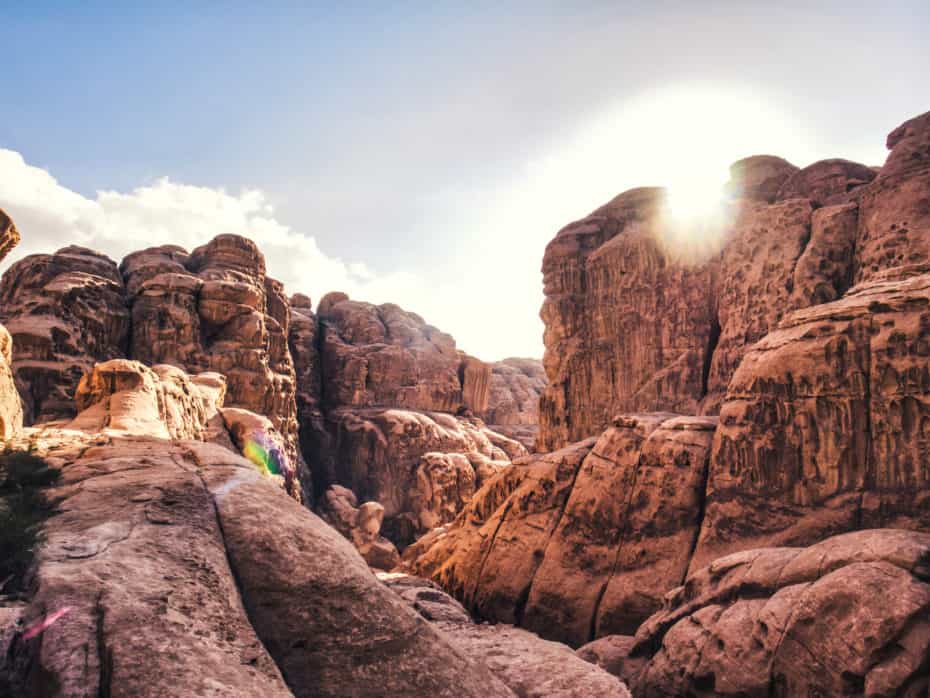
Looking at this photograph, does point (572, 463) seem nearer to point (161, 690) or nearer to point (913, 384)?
point (913, 384)

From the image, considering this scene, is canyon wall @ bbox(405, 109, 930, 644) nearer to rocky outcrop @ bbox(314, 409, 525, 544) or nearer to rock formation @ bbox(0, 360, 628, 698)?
rock formation @ bbox(0, 360, 628, 698)

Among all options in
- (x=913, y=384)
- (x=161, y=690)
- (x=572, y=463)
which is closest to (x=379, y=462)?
(x=572, y=463)

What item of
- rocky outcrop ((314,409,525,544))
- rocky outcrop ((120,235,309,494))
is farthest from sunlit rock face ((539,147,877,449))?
rocky outcrop ((120,235,309,494))

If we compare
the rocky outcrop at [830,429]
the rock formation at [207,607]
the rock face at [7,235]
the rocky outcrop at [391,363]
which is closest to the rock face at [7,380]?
the rock face at [7,235]

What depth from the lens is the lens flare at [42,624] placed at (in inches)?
138

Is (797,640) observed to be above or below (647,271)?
below

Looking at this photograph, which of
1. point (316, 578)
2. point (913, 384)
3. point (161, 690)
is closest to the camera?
point (161, 690)

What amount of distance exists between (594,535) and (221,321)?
1060 inches

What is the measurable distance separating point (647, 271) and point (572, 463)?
11175 millimetres

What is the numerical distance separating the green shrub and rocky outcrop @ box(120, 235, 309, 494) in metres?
25.3

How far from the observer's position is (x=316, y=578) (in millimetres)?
5031

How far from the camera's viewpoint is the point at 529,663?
25.5 ft

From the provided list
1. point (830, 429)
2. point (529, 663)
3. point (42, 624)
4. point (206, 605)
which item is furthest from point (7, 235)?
point (830, 429)

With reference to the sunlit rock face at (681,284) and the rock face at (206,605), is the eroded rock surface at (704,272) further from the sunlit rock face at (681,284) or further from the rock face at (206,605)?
the rock face at (206,605)
